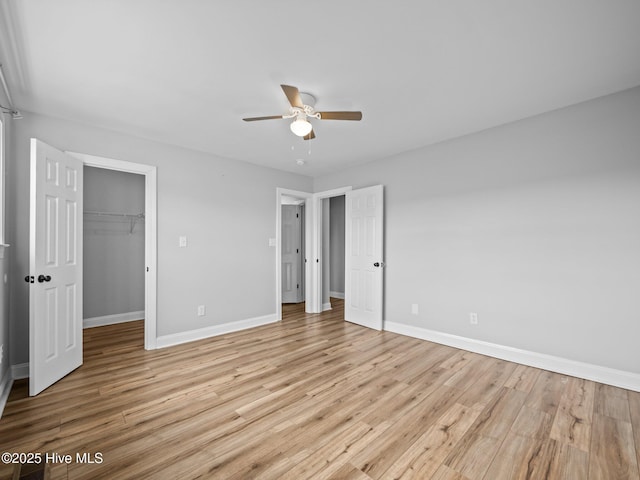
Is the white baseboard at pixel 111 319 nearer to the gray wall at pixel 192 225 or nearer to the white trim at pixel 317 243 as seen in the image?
the gray wall at pixel 192 225

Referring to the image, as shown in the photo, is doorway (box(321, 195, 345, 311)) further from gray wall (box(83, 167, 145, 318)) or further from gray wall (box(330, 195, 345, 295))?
gray wall (box(83, 167, 145, 318))

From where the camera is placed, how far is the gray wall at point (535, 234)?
2.48m

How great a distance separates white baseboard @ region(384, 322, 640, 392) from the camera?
2439mm

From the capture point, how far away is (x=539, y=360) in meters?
2.85

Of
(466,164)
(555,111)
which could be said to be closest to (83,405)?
(466,164)

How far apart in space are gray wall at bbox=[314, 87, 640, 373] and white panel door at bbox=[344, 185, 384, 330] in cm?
34

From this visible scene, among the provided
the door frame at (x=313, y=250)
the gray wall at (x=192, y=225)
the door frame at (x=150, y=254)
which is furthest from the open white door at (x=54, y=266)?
the door frame at (x=313, y=250)

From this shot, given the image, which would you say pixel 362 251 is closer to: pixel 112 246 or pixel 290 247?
pixel 290 247

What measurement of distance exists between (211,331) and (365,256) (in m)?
2.45

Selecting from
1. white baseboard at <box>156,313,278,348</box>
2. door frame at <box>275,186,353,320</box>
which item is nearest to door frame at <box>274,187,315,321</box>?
door frame at <box>275,186,353,320</box>

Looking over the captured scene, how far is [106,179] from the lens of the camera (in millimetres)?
4566

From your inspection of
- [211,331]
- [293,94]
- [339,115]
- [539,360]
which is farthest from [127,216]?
[539,360]

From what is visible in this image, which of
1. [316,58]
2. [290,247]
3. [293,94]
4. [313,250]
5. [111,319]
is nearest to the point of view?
[316,58]

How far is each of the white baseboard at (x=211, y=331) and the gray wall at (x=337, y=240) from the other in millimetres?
2634
